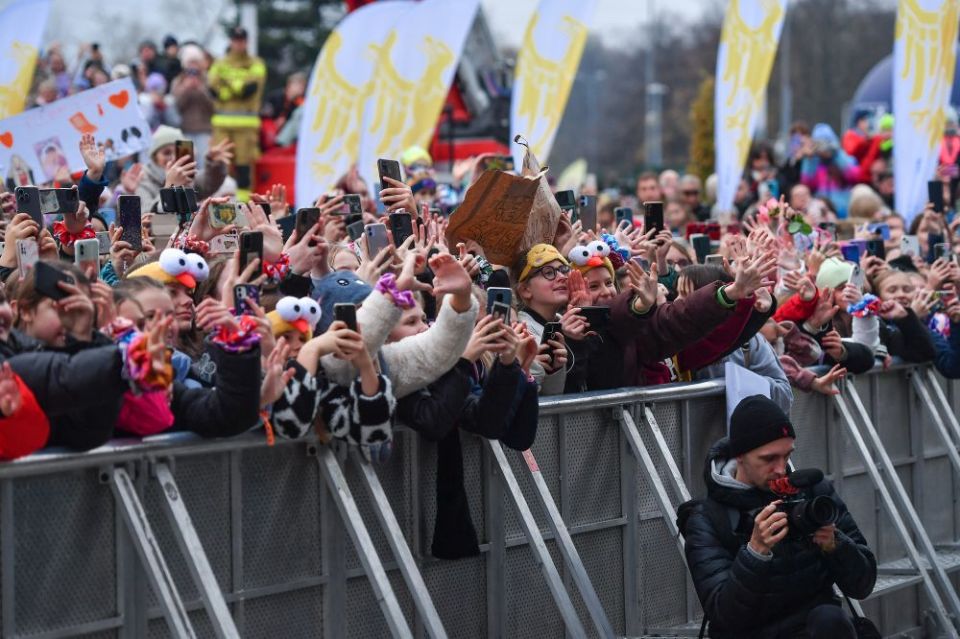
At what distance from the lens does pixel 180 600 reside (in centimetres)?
577

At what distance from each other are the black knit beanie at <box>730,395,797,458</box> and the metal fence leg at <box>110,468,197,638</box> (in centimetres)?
229

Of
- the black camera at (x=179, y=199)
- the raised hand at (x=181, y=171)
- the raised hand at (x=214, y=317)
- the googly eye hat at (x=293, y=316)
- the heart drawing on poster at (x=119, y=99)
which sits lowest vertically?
the googly eye hat at (x=293, y=316)

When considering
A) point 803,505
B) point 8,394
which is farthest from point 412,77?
point 8,394

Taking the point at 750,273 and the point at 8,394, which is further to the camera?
the point at 750,273

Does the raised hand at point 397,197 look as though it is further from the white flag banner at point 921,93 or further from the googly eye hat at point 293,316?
the white flag banner at point 921,93

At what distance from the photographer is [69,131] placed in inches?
393

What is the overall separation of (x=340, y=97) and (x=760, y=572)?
9683mm

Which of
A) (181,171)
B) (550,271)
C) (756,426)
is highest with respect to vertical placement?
(181,171)

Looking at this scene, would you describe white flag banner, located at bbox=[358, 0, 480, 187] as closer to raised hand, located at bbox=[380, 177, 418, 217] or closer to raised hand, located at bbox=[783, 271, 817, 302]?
raised hand, located at bbox=[783, 271, 817, 302]

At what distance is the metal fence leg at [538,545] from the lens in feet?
23.3

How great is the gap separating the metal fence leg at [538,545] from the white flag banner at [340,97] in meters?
7.31

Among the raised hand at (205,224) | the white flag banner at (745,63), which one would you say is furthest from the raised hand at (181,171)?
the white flag banner at (745,63)

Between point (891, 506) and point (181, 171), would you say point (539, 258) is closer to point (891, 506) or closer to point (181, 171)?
point (181, 171)

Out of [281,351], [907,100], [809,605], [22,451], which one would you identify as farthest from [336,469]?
[907,100]
